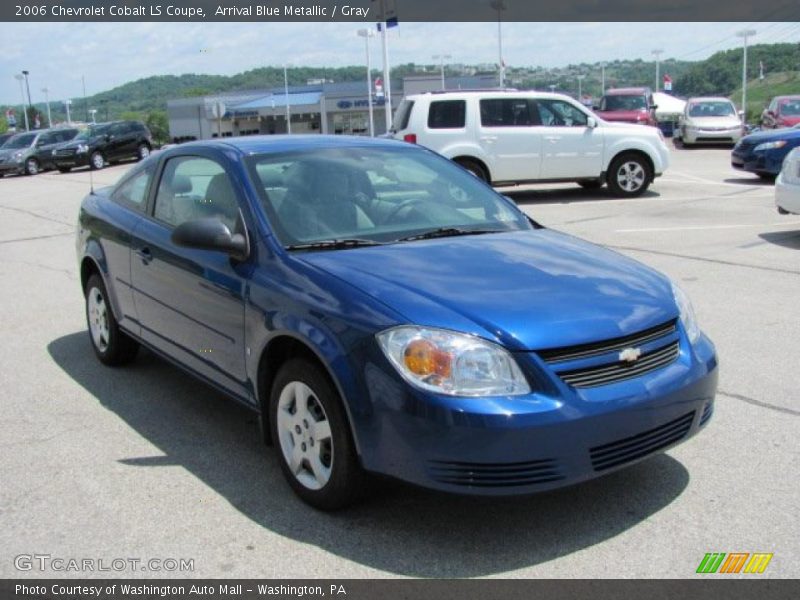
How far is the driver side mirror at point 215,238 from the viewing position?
3.98m

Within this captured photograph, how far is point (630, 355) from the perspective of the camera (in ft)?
10.9

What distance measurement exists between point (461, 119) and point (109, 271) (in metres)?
9.89

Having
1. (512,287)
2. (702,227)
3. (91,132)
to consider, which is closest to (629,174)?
(702,227)

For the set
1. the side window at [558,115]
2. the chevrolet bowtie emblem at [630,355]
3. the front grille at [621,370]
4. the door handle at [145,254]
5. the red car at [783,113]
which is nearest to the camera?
the front grille at [621,370]

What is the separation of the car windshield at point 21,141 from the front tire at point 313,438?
1258 inches

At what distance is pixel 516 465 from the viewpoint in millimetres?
3084

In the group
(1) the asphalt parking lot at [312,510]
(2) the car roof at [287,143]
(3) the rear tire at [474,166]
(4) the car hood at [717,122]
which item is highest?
(2) the car roof at [287,143]

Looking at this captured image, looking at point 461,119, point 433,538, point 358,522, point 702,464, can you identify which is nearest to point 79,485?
point 358,522

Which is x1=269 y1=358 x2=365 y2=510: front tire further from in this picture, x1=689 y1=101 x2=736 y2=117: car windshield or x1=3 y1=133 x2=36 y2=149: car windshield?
x1=3 y1=133 x2=36 y2=149: car windshield

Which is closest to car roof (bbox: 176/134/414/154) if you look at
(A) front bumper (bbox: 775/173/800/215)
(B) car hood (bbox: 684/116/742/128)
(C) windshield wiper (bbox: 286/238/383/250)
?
(C) windshield wiper (bbox: 286/238/383/250)

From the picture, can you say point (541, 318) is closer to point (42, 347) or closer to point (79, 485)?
point (79, 485)

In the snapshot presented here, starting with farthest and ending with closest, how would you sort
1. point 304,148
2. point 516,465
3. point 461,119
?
point 461,119 < point 304,148 < point 516,465

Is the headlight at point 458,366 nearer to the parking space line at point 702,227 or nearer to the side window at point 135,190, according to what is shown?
the side window at point 135,190

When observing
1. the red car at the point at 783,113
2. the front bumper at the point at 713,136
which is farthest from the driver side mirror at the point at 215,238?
the front bumper at the point at 713,136
